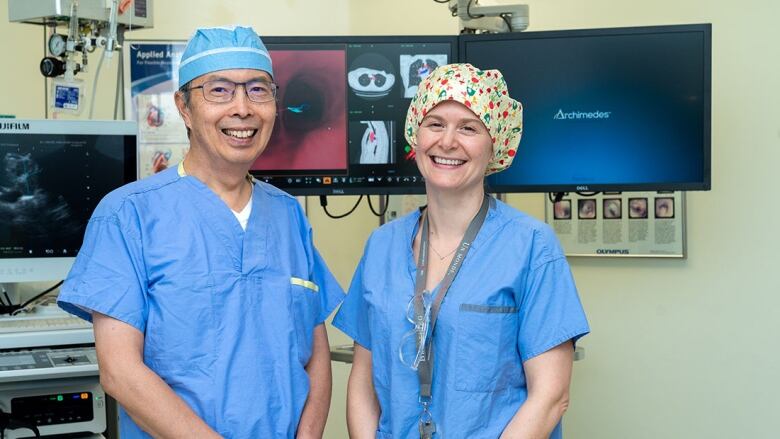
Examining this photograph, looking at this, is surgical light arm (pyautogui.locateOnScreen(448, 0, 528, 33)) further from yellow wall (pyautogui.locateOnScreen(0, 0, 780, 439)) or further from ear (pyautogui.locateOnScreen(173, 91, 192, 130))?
ear (pyautogui.locateOnScreen(173, 91, 192, 130))

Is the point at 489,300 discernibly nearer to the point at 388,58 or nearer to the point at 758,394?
the point at 388,58

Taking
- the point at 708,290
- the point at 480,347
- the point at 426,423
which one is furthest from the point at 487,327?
the point at 708,290

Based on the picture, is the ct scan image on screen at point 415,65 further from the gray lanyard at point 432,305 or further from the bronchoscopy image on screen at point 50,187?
the gray lanyard at point 432,305

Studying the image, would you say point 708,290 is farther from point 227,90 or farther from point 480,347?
point 227,90

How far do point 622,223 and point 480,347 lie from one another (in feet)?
6.28

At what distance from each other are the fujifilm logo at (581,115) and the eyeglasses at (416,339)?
997mm

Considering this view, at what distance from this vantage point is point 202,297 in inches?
71.2

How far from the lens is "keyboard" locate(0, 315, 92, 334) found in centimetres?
244

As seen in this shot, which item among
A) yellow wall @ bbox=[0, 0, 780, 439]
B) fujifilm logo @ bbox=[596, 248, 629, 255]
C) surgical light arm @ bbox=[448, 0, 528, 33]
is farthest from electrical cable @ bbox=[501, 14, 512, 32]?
fujifilm logo @ bbox=[596, 248, 629, 255]

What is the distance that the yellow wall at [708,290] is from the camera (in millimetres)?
3264

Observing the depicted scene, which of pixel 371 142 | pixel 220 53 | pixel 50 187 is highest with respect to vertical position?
pixel 220 53

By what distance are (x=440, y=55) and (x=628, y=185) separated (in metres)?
0.59

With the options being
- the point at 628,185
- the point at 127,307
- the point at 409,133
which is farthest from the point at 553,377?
the point at 628,185

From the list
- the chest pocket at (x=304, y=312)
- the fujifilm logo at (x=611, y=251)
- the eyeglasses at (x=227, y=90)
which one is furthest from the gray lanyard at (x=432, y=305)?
the fujifilm logo at (x=611, y=251)
